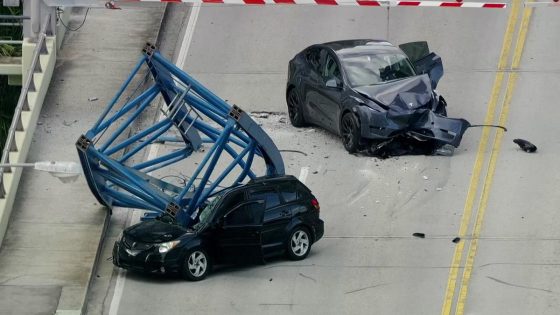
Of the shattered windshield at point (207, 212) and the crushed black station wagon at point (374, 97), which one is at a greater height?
the crushed black station wagon at point (374, 97)

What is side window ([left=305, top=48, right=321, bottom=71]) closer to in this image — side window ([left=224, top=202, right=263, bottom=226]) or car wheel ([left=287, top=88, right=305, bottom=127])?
car wheel ([left=287, top=88, right=305, bottom=127])

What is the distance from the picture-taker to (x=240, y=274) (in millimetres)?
23688

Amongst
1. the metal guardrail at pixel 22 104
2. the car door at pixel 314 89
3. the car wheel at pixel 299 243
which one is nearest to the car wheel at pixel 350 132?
the car door at pixel 314 89

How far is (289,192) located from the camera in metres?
23.9

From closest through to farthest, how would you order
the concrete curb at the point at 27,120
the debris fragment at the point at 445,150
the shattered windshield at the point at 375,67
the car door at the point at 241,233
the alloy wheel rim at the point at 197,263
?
the alloy wheel rim at the point at 197,263
the car door at the point at 241,233
the concrete curb at the point at 27,120
the debris fragment at the point at 445,150
the shattered windshield at the point at 375,67

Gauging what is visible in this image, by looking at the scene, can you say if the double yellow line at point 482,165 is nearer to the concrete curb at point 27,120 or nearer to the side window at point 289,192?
the side window at point 289,192

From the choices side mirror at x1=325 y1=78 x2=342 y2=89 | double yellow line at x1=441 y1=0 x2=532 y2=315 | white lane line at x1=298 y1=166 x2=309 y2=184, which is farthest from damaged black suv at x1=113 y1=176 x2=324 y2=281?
side mirror at x1=325 y1=78 x2=342 y2=89

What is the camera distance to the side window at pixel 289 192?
2380 centimetres

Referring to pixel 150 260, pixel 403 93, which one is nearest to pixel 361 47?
pixel 403 93

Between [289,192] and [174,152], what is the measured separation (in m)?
3.12

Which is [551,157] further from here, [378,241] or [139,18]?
[139,18]

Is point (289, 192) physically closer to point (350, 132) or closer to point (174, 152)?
point (174, 152)

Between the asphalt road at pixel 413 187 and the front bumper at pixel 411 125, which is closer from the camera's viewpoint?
the asphalt road at pixel 413 187

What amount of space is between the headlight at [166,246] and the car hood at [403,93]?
224 inches
